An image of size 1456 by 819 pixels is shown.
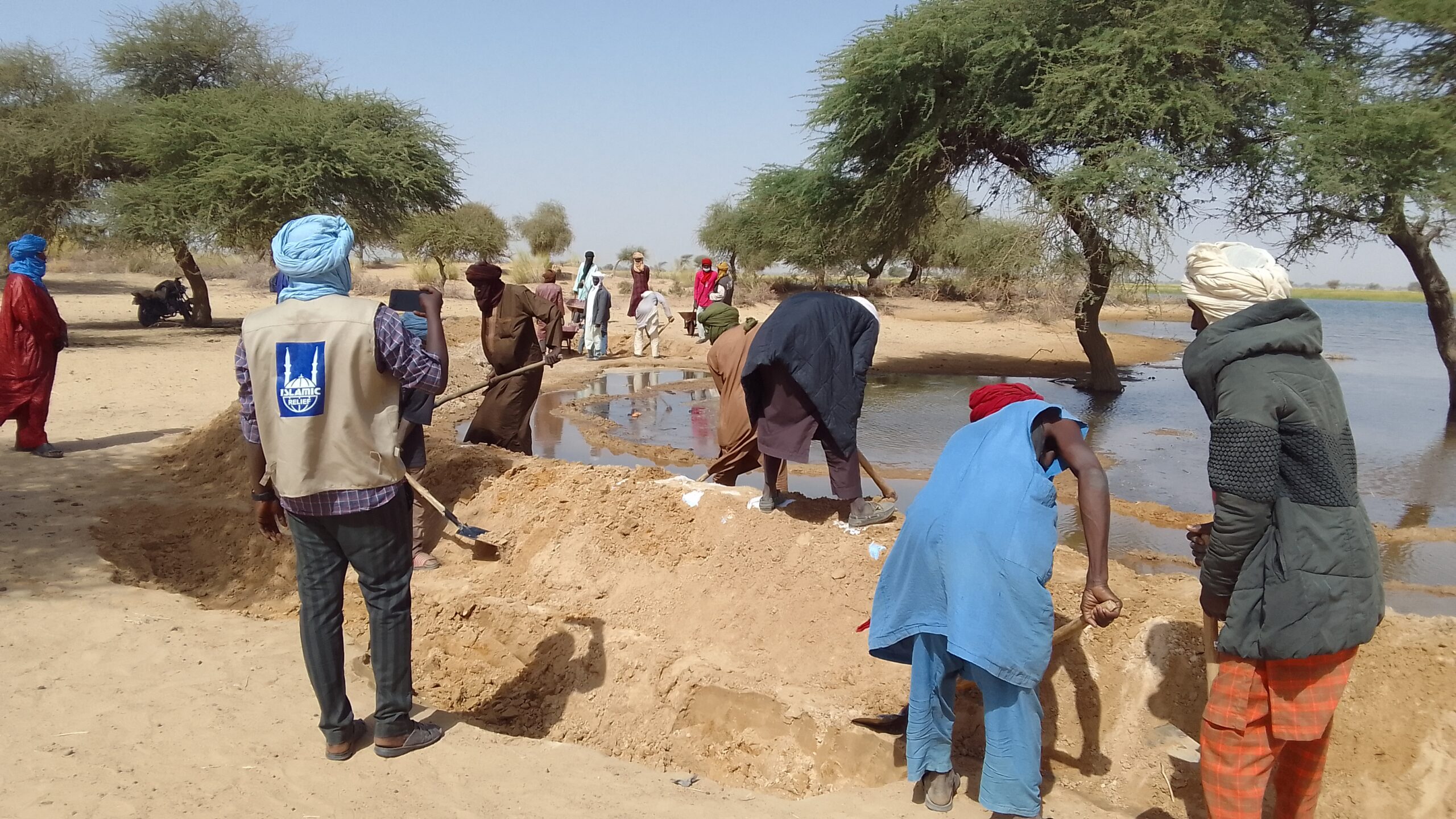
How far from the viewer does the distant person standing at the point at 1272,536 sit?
2.45 m

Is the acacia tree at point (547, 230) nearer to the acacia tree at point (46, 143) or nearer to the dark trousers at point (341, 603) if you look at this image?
the acacia tree at point (46, 143)

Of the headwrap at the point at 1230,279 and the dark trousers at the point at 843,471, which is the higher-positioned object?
the headwrap at the point at 1230,279

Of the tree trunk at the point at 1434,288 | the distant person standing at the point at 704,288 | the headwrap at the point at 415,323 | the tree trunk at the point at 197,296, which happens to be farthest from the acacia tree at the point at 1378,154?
the tree trunk at the point at 197,296

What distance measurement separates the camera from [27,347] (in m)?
7.53

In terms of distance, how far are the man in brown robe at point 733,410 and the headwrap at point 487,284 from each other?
2071 millimetres

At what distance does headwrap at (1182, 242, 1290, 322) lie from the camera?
8.54 feet

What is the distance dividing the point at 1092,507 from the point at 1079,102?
12.1 meters

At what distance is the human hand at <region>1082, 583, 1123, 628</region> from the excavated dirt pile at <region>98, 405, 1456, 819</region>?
109 cm

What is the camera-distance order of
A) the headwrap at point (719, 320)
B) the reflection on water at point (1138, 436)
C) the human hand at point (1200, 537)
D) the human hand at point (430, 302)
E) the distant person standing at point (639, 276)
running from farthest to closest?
the distant person standing at point (639, 276) < the reflection on water at point (1138, 436) < the headwrap at point (719, 320) < the human hand at point (430, 302) < the human hand at point (1200, 537)

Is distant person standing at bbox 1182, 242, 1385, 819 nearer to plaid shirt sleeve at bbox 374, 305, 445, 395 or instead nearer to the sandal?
the sandal

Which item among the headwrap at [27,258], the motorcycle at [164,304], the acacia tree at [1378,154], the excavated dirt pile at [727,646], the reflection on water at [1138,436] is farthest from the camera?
the motorcycle at [164,304]

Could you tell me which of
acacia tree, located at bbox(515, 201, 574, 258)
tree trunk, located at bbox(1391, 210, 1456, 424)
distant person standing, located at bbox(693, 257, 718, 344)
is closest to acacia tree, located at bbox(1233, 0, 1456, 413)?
tree trunk, located at bbox(1391, 210, 1456, 424)

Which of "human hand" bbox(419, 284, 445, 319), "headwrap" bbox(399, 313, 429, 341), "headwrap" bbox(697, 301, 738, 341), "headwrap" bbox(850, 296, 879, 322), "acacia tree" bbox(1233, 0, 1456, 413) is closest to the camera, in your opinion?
"human hand" bbox(419, 284, 445, 319)

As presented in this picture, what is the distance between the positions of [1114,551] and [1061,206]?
25.1 feet
